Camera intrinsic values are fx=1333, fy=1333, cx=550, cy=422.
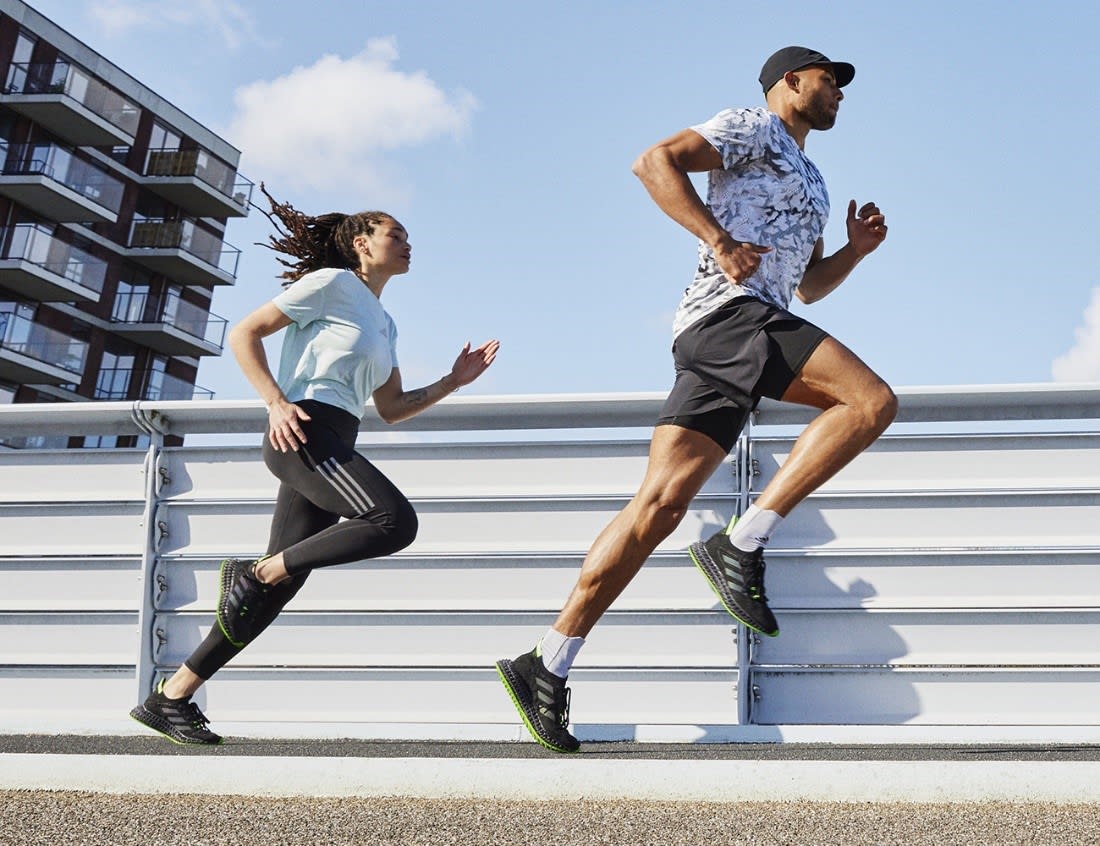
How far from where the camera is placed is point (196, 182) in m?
53.5

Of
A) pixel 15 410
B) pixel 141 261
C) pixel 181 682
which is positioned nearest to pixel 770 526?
pixel 181 682

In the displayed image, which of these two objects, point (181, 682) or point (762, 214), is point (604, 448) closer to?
point (762, 214)

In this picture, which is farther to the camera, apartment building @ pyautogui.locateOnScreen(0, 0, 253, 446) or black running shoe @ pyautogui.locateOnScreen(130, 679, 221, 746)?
apartment building @ pyautogui.locateOnScreen(0, 0, 253, 446)

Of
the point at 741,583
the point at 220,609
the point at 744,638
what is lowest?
the point at 220,609

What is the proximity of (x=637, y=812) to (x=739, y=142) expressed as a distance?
184cm

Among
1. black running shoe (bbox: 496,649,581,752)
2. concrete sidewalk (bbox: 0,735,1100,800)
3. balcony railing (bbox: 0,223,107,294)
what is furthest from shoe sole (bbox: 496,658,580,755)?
balcony railing (bbox: 0,223,107,294)

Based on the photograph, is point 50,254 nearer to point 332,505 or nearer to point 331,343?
point 331,343

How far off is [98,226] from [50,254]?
4850mm

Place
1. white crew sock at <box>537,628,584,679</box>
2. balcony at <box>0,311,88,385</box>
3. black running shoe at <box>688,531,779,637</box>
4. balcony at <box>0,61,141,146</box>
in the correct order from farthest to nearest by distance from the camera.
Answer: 1. balcony at <box>0,61,141,146</box>
2. balcony at <box>0,311,88,385</box>
3. white crew sock at <box>537,628,584,679</box>
4. black running shoe at <box>688,531,779,637</box>

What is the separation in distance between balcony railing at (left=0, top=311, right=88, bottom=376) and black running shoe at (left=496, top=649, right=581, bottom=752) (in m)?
43.2

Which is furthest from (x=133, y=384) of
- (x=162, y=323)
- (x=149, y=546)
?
(x=149, y=546)

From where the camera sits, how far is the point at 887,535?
4.60 m

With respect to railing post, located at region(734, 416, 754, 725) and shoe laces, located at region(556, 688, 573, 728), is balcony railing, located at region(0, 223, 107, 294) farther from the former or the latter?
shoe laces, located at region(556, 688, 573, 728)

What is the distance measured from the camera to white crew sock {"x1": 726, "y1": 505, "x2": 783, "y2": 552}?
3.59 meters
